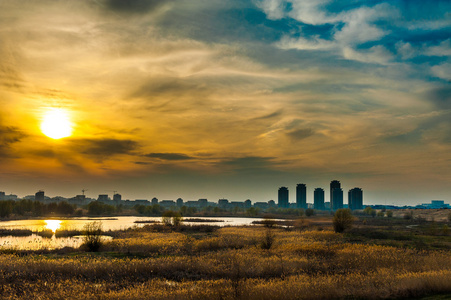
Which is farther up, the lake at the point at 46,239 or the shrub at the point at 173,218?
the shrub at the point at 173,218

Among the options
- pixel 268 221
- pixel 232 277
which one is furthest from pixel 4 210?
pixel 232 277

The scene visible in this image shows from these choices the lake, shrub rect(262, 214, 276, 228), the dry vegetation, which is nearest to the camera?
the dry vegetation

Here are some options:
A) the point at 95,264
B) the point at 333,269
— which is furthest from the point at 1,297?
the point at 333,269

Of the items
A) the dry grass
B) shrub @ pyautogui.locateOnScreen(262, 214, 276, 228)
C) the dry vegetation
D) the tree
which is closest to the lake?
the dry vegetation

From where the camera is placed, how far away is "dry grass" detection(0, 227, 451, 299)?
17500mm

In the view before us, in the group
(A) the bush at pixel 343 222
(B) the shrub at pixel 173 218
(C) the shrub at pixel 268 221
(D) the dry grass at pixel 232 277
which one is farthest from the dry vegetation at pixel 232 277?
(B) the shrub at pixel 173 218

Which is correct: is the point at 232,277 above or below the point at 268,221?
below

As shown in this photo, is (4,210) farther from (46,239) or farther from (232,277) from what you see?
(232,277)

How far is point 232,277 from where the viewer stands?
2323 cm

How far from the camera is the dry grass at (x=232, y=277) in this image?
57.4 ft

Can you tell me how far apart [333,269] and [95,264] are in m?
18.9

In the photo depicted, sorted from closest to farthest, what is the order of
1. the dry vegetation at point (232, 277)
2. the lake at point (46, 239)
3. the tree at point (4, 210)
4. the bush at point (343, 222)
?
the dry vegetation at point (232, 277) → the lake at point (46, 239) → the bush at point (343, 222) → the tree at point (4, 210)

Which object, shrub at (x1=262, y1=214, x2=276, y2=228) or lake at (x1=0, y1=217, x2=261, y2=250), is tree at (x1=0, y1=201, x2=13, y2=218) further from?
shrub at (x1=262, y1=214, x2=276, y2=228)

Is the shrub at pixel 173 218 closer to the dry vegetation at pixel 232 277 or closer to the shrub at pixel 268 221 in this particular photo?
the shrub at pixel 268 221
